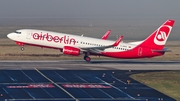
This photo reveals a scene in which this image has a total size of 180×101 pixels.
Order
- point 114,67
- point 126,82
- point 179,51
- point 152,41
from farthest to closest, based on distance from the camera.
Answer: point 179,51
point 152,41
point 114,67
point 126,82

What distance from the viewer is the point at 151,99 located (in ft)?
142

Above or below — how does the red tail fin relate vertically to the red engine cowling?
above

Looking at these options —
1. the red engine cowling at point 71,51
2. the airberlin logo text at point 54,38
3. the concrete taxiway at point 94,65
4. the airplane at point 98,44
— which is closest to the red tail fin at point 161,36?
the airplane at point 98,44

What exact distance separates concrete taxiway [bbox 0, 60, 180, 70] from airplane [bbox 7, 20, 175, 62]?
166 cm

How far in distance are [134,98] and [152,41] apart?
2812cm

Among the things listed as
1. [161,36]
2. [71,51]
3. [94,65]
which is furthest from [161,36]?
[71,51]

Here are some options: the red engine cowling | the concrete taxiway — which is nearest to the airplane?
the red engine cowling

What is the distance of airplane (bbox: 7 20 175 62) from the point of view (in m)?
70.2

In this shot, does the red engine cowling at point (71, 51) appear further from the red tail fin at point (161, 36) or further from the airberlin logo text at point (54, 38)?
the red tail fin at point (161, 36)

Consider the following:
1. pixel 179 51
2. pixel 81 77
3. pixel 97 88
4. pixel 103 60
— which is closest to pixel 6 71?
pixel 81 77

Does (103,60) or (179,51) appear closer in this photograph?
(103,60)

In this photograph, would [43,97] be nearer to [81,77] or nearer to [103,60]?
[81,77]

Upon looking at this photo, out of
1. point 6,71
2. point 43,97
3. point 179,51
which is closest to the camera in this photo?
point 43,97

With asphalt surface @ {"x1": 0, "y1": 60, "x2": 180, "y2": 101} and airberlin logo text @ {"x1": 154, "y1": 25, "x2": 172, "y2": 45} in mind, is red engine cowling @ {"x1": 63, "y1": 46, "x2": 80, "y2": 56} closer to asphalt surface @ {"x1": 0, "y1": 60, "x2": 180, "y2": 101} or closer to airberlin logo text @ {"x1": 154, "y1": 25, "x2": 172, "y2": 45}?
asphalt surface @ {"x1": 0, "y1": 60, "x2": 180, "y2": 101}
